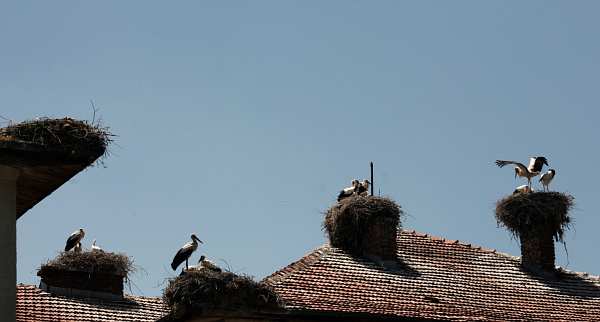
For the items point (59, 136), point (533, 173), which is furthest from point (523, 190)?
point (59, 136)

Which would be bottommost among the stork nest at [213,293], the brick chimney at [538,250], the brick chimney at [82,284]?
the stork nest at [213,293]

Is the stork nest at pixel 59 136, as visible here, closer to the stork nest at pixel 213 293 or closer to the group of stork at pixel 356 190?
the stork nest at pixel 213 293

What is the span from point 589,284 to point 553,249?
143cm

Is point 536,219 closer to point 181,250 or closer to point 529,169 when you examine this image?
point 529,169

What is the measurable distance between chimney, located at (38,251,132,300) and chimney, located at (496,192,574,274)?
7047 millimetres

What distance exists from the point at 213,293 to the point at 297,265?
4.03 m

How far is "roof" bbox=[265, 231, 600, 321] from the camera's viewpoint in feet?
73.7

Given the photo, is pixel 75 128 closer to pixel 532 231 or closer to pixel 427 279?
pixel 427 279

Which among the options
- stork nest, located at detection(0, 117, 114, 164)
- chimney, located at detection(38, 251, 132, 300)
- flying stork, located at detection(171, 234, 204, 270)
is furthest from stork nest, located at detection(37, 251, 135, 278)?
stork nest, located at detection(0, 117, 114, 164)

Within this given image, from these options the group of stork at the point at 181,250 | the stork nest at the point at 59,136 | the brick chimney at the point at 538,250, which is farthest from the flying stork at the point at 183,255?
the stork nest at the point at 59,136

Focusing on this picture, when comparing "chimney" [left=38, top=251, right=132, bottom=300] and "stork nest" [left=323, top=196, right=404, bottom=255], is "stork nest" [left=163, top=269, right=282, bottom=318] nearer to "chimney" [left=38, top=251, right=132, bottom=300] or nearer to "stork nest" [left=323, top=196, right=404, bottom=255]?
"stork nest" [left=323, top=196, right=404, bottom=255]

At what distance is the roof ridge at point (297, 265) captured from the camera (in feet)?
77.0

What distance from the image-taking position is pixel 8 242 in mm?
12320

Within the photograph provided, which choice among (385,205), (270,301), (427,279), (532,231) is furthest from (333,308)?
(532,231)
